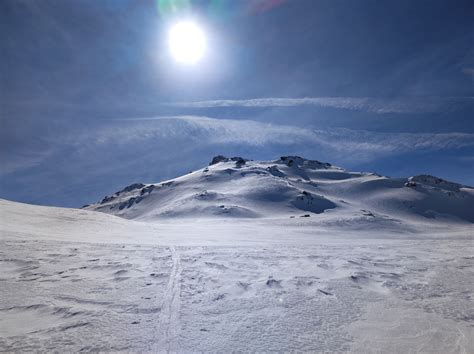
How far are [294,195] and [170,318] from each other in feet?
291

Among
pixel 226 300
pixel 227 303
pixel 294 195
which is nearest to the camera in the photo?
pixel 227 303

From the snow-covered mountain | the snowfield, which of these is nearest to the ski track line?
the snowfield

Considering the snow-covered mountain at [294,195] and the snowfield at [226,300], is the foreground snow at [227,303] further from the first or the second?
the snow-covered mountain at [294,195]

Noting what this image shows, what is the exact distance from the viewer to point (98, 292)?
7.09 meters

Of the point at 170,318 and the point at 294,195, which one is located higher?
the point at 294,195

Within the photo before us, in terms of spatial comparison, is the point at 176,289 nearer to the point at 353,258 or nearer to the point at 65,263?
the point at 65,263

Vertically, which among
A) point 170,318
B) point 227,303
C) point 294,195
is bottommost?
point 170,318

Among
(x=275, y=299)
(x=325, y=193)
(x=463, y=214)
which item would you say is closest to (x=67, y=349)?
(x=275, y=299)

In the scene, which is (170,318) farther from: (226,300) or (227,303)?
(226,300)

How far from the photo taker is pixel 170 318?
5773 millimetres

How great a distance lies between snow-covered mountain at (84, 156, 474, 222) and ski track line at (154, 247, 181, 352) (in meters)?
61.5

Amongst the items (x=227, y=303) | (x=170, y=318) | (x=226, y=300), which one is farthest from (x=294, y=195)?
(x=170, y=318)

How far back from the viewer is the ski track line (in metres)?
4.90

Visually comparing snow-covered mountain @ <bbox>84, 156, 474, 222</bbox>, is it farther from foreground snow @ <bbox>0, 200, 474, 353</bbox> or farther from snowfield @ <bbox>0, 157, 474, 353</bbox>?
foreground snow @ <bbox>0, 200, 474, 353</bbox>
